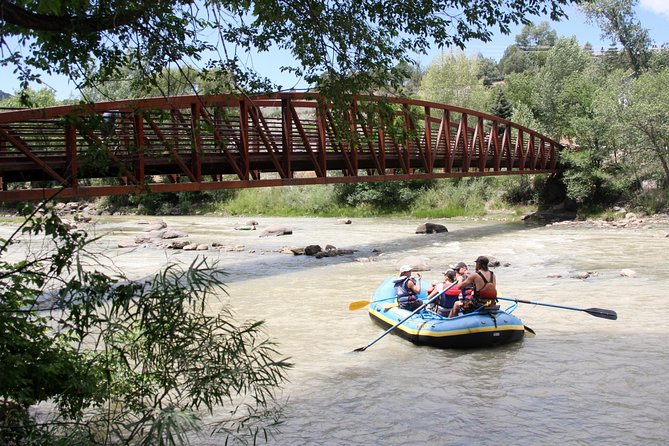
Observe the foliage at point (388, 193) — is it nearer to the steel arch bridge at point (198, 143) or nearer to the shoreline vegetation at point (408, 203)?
the shoreline vegetation at point (408, 203)

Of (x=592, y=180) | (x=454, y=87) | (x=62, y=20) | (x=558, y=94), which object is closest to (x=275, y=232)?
(x=592, y=180)

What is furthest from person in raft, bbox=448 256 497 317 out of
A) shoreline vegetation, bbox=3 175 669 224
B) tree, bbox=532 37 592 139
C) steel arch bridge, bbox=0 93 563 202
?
tree, bbox=532 37 592 139

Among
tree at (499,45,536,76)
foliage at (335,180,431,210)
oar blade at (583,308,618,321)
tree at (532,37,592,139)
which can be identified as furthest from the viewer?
tree at (499,45,536,76)

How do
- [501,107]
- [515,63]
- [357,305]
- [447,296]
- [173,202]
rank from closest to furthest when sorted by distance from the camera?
1. [447,296]
2. [357,305]
3. [173,202]
4. [501,107]
5. [515,63]

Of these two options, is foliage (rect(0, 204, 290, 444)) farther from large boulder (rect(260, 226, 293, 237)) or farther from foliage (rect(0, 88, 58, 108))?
large boulder (rect(260, 226, 293, 237))

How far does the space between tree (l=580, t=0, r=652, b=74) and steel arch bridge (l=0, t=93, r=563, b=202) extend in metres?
32.6

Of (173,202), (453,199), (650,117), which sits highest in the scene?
(650,117)

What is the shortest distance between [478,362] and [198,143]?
5.71 m

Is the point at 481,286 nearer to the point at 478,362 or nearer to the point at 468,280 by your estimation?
the point at 468,280


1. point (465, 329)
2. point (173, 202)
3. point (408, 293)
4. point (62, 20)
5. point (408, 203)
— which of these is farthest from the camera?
point (173, 202)

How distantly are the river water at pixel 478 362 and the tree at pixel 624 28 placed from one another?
1770 inches

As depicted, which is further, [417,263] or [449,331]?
[417,263]

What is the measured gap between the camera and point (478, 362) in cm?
1078

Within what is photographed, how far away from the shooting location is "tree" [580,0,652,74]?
61156 mm
